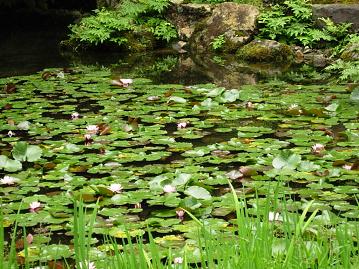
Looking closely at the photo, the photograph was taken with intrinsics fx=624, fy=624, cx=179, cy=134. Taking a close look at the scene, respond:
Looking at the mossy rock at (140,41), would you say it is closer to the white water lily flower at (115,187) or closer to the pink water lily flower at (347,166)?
the pink water lily flower at (347,166)

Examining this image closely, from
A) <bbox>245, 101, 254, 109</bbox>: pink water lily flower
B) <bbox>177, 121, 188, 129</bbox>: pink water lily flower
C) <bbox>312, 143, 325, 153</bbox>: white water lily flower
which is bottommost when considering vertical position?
<bbox>245, 101, 254, 109</bbox>: pink water lily flower

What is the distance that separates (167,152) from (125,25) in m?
6.94

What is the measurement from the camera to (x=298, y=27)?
9953 millimetres

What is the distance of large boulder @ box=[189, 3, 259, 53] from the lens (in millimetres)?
10109

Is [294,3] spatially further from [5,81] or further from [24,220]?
[24,220]

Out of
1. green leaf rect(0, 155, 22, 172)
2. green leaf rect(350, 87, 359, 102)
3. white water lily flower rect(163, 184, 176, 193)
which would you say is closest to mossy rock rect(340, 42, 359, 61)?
green leaf rect(350, 87, 359, 102)

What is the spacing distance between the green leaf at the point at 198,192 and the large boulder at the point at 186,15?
7941 mm

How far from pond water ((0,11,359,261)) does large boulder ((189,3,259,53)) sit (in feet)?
8.62

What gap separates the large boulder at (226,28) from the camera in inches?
398

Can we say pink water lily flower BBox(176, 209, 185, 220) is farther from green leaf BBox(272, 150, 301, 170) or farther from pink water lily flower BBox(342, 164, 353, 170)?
pink water lily flower BBox(342, 164, 353, 170)

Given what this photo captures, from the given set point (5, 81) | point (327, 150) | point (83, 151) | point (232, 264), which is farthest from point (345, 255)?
point (5, 81)

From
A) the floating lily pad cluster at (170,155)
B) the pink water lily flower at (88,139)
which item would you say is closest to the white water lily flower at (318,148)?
the floating lily pad cluster at (170,155)

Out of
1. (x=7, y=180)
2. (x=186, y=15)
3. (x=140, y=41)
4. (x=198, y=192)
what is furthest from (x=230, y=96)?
(x=186, y=15)

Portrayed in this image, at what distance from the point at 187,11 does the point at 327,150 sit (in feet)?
24.2
